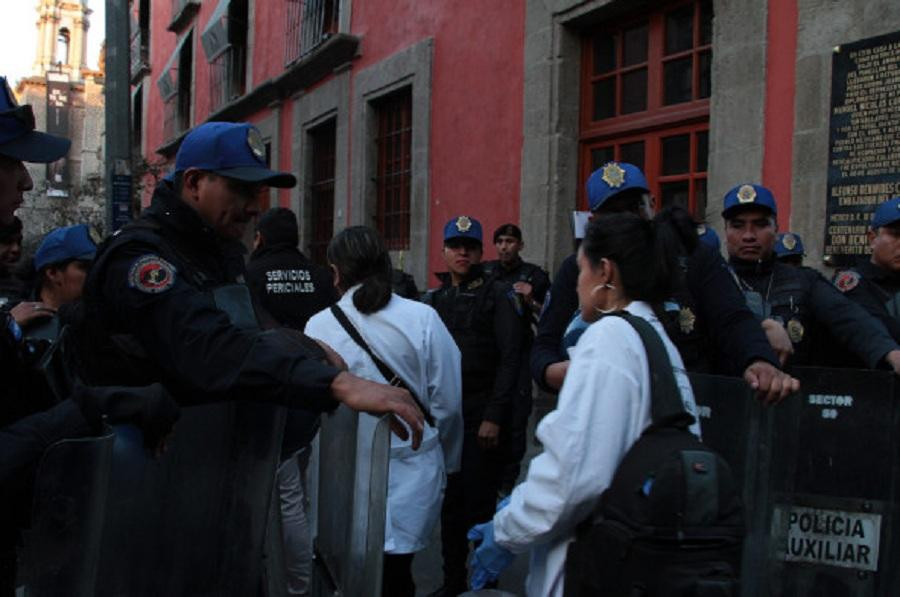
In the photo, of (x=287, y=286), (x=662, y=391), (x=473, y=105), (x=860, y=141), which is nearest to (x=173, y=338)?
(x=662, y=391)

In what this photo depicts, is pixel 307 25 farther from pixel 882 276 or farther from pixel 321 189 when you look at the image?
pixel 882 276

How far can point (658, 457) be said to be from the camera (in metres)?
2.00

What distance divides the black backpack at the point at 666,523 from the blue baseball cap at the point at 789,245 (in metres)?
3.86

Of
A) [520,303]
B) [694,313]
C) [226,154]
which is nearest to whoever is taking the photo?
[226,154]

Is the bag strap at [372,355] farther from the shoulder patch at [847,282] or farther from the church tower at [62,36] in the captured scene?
the church tower at [62,36]

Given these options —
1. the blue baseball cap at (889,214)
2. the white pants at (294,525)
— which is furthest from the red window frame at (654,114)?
the white pants at (294,525)

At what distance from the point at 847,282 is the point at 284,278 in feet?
9.16

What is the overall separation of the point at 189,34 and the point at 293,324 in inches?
667

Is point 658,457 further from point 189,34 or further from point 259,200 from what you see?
point 189,34

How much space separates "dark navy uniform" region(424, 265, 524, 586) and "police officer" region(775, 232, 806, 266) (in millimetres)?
1915

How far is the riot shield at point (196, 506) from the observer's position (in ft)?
5.75

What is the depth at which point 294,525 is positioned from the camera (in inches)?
146

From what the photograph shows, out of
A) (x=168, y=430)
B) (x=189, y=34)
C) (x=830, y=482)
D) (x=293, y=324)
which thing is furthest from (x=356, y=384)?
(x=189, y=34)

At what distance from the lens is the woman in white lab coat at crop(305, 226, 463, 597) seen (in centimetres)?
339
